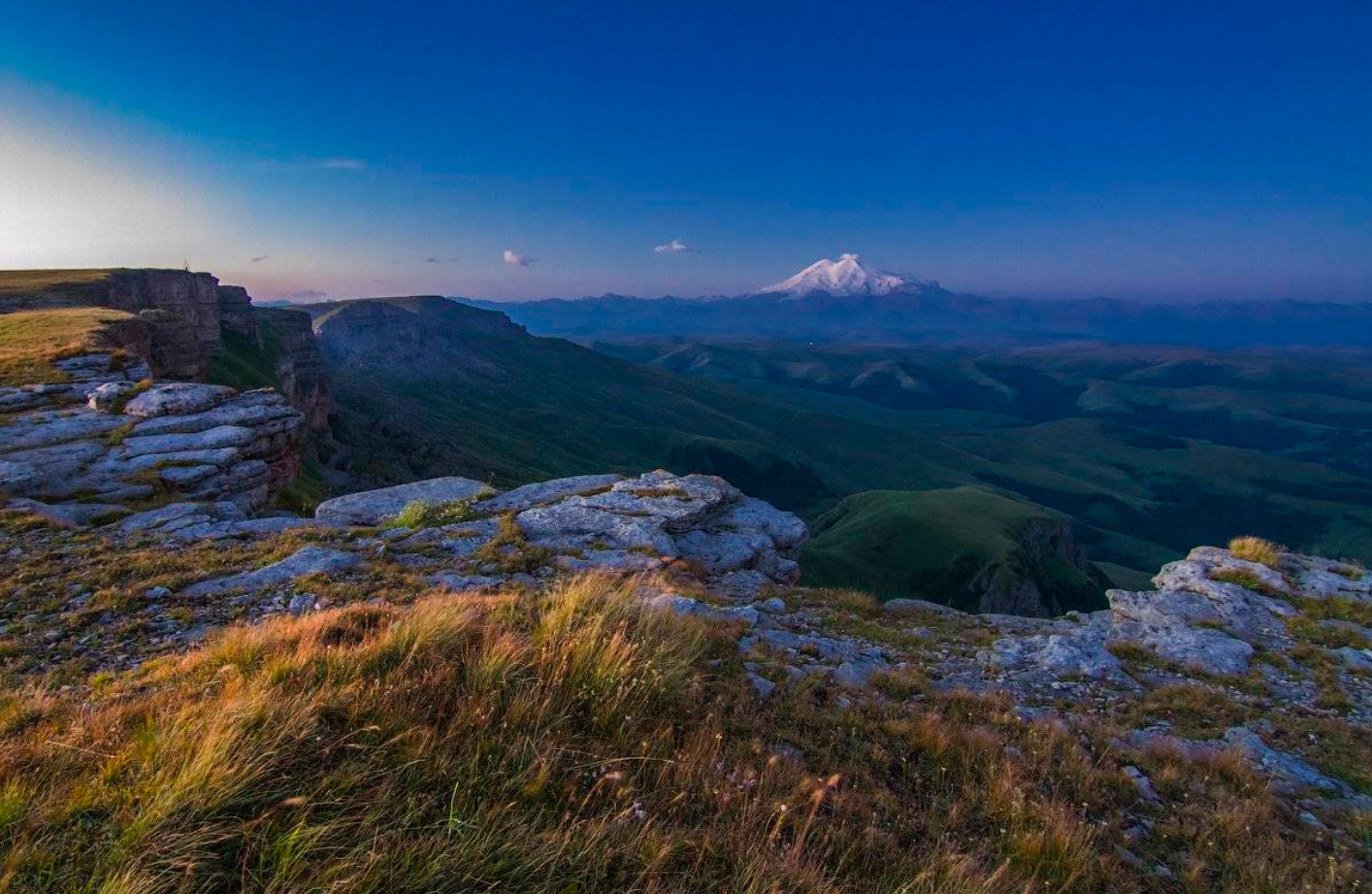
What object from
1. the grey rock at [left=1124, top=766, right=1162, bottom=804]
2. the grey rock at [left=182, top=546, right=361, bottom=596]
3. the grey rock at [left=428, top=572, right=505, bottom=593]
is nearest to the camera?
the grey rock at [left=1124, top=766, right=1162, bottom=804]

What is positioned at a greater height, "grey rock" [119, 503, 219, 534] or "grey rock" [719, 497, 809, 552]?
"grey rock" [119, 503, 219, 534]

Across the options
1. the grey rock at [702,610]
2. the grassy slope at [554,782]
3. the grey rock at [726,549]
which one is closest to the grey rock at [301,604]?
the grassy slope at [554,782]

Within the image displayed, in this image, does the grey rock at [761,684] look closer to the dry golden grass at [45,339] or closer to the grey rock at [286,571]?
the grey rock at [286,571]

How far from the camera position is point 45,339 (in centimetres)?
2900

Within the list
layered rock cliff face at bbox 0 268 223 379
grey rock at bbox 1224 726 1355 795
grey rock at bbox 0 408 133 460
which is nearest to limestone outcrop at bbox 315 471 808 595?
grey rock at bbox 1224 726 1355 795

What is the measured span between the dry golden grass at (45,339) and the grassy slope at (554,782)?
27012 mm

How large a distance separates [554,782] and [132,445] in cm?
2090

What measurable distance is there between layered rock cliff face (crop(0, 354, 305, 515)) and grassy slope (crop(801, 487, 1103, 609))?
6991 centimetres

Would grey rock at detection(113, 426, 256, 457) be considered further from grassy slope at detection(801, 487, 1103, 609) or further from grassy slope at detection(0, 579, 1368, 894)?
grassy slope at detection(801, 487, 1103, 609)

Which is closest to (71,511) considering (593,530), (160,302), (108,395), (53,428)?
(53,428)

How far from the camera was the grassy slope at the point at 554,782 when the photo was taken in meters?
3.33

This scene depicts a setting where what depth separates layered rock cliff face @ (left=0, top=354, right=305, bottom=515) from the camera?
15141 mm

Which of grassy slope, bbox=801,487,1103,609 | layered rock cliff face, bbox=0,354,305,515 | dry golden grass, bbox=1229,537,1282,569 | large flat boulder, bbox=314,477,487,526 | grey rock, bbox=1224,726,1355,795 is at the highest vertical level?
layered rock cliff face, bbox=0,354,305,515

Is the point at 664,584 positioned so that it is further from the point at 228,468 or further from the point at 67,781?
the point at 228,468
